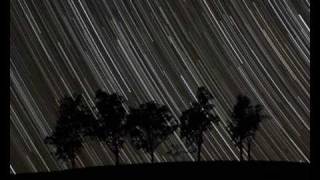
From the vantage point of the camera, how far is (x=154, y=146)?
34.6 m

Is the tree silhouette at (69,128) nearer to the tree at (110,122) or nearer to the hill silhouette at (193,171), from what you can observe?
the tree at (110,122)

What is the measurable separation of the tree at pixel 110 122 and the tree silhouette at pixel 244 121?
324 inches

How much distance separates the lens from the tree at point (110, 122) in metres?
34.0

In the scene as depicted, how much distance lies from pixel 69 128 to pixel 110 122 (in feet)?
11.1

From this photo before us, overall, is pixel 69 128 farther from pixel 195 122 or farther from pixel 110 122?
pixel 195 122

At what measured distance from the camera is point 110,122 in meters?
34.4

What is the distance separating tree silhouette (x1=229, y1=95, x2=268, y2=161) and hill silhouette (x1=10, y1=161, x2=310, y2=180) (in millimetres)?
8977

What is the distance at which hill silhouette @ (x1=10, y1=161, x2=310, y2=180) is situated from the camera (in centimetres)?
2145

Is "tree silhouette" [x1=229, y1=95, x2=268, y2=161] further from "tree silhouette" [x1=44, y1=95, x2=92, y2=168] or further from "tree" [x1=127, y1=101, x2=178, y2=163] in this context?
"tree silhouette" [x1=44, y1=95, x2=92, y2=168]

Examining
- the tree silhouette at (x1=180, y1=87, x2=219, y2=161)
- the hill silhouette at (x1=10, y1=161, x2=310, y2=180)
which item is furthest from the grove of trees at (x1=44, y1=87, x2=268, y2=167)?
the hill silhouette at (x1=10, y1=161, x2=310, y2=180)
